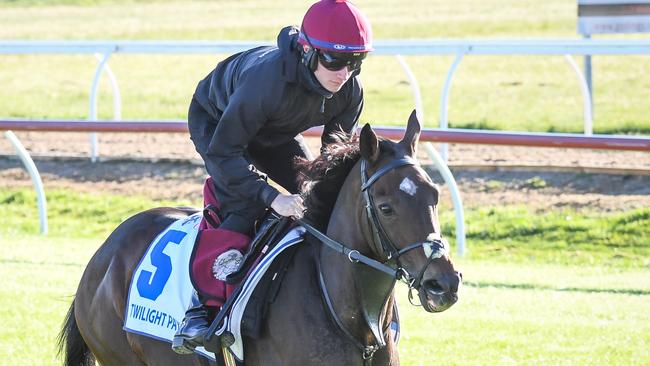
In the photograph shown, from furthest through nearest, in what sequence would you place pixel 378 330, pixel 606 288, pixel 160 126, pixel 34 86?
pixel 34 86, pixel 160 126, pixel 606 288, pixel 378 330

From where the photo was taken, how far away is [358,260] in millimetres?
4309

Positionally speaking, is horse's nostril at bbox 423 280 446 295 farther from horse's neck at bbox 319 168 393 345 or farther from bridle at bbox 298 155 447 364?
horse's neck at bbox 319 168 393 345

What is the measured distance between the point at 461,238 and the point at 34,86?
1301 cm

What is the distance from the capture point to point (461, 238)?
9.69m

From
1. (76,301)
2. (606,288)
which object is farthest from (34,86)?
(76,301)

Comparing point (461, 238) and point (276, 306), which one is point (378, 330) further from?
point (461, 238)

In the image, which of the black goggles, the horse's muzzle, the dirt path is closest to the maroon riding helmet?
the black goggles

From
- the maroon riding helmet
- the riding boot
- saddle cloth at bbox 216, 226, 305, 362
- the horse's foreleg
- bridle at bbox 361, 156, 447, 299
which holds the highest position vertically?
the maroon riding helmet

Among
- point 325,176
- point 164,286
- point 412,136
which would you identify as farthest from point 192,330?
point 412,136

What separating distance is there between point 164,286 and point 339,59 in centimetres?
133

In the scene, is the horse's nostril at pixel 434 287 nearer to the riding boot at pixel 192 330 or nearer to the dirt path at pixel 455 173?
the riding boot at pixel 192 330

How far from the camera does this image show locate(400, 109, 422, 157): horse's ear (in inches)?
170

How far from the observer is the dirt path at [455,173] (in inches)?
452

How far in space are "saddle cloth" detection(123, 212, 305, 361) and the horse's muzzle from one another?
0.85m
